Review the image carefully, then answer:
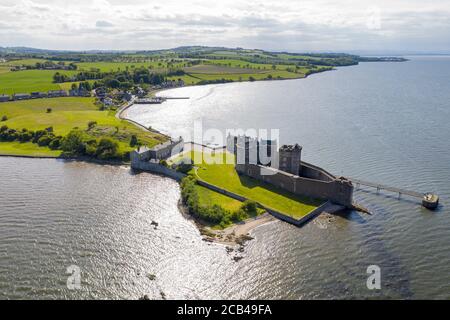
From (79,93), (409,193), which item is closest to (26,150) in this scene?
(79,93)

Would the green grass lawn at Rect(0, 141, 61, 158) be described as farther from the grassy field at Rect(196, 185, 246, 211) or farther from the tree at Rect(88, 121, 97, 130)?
the grassy field at Rect(196, 185, 246, 211)

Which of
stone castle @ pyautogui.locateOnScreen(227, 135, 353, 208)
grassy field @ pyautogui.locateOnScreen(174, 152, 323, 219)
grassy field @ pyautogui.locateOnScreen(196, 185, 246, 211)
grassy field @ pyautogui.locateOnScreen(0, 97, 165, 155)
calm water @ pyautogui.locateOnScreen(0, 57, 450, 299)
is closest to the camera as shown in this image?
calm water @ pyautogui.locateOnScreen(0, 57, 450, 299)

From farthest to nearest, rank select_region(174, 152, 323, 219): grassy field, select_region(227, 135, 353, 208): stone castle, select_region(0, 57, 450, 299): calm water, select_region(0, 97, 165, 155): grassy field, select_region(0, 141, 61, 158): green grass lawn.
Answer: select_region(0, 97, 165, 155): grassy field
select_region(0, 141, 61, 158): green grass lawn
select_region(227, 135, 353, 208): stone castle
select_region(174, 152, 323, 219): grassy field
select_region(0, 57, 450, 299): calm water

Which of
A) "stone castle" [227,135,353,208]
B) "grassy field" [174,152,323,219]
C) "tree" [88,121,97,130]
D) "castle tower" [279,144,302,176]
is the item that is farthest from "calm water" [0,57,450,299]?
Result: "tree" [88,121,97,130]

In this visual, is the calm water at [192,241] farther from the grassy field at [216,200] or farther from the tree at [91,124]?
the tree at [91,124]

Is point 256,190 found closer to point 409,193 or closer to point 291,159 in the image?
point 291,159
